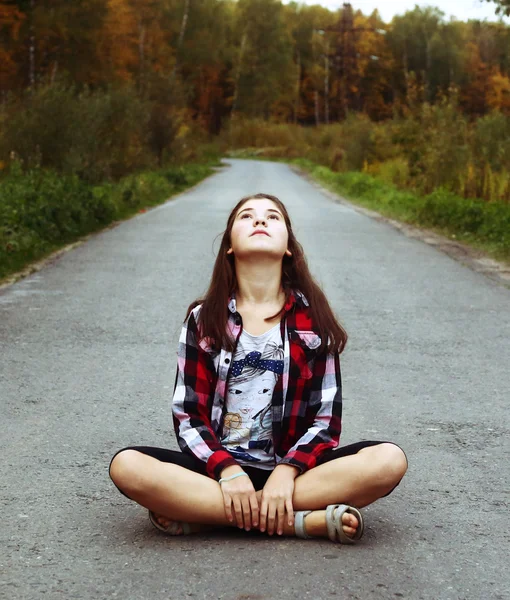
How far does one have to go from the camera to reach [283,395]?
385 centimetres

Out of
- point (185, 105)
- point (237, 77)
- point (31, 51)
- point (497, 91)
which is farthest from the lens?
point (237, 77)

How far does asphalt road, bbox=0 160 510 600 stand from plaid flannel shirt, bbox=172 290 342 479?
354 mm

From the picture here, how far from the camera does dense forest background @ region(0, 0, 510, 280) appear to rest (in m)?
19.4

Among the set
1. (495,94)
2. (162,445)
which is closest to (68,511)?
(162,445)

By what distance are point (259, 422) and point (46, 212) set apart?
1163cm

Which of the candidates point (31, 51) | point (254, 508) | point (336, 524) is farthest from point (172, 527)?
point (31, 51)

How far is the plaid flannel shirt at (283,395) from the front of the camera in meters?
3.81

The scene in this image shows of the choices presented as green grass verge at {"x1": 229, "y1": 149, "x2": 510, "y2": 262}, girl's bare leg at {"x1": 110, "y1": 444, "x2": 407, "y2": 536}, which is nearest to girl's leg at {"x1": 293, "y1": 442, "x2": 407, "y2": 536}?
girl's bare leg at {"x1": 110, "y1": 444, "x2": 407, "y2": 536}

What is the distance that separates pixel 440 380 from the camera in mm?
6758

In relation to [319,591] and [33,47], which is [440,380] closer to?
[319,591]

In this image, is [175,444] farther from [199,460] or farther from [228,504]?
[228,504]

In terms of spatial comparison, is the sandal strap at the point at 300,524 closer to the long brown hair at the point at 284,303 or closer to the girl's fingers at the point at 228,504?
the girl's fingers at the point at 228,504

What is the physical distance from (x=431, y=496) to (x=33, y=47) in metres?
36.8

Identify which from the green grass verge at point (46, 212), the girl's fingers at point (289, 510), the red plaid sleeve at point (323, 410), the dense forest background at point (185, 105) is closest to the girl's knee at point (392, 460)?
the red plaid sleeve at point (323, 410)
